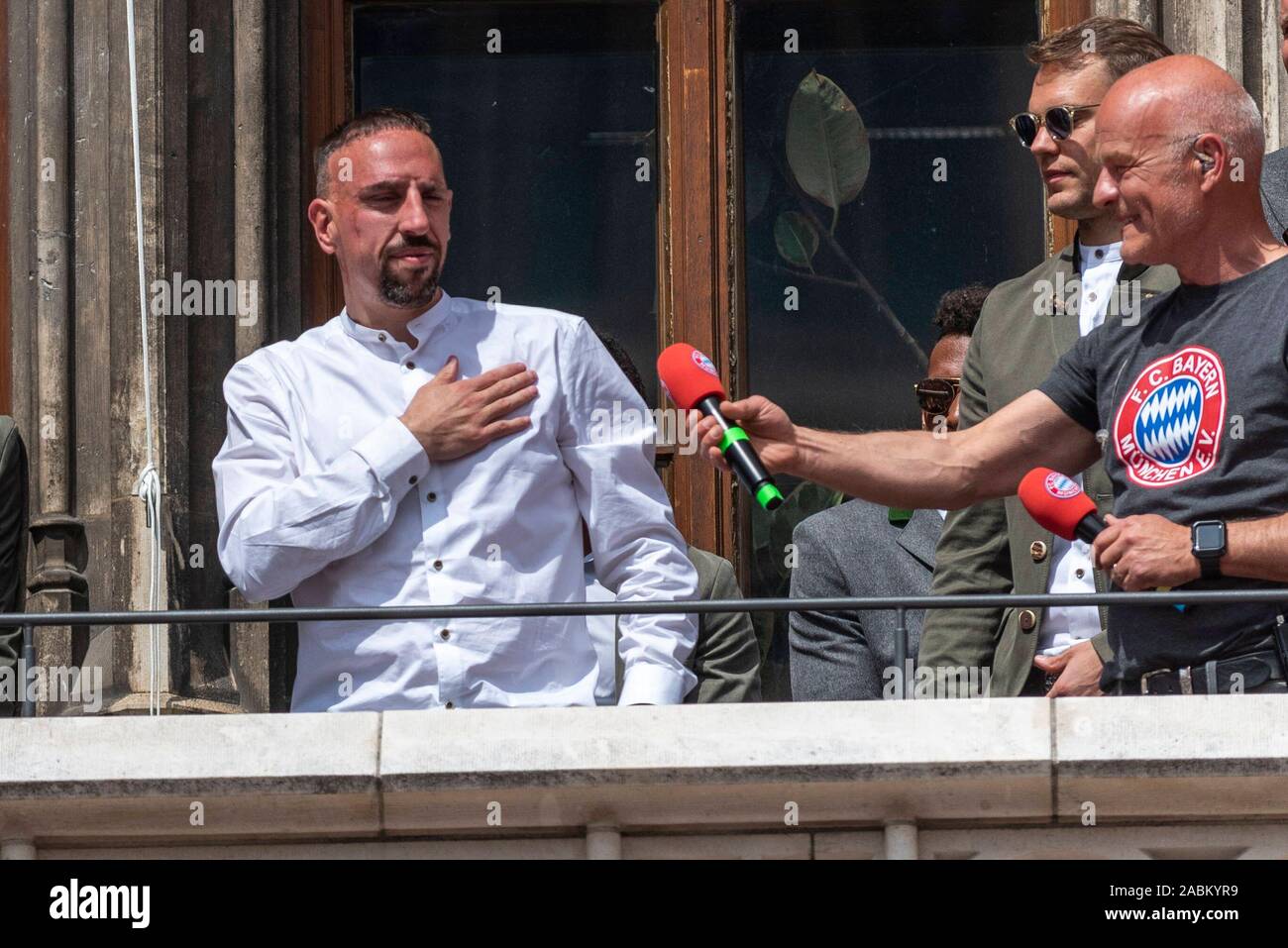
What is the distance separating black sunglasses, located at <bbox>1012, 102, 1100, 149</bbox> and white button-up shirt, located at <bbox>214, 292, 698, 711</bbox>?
1.00 metres

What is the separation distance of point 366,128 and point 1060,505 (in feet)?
6.07

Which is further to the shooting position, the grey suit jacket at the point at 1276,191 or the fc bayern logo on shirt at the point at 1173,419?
the grey suit jacket at the point at 1276,191

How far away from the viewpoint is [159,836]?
604cm

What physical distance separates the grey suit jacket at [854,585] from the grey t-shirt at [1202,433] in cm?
85

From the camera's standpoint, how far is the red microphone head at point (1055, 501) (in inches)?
218

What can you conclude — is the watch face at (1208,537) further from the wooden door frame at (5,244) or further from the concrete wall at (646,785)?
the wooden door frame at (5,244)

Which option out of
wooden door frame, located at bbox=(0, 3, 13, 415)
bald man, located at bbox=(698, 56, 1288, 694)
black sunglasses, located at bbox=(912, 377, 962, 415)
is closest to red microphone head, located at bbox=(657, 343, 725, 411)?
bald man, located at bbox=(698, 56, 1288, 694)

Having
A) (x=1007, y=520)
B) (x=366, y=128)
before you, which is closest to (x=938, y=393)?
(x=1007, y=520)

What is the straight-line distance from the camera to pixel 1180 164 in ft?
19.1

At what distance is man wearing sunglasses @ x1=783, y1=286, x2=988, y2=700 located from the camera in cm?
661

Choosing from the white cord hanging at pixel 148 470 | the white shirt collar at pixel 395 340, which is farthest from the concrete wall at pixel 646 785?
the white cord hanging at pixel 148 470
